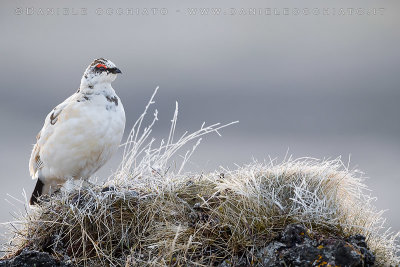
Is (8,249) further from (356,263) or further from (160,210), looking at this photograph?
(356,263)

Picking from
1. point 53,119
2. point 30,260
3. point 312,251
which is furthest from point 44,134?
point 312,251

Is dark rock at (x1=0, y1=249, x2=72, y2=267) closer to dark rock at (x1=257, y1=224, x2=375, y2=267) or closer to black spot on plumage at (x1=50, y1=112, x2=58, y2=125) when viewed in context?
dark rock at (x1=257, y1=224, x2=375, y2=267)

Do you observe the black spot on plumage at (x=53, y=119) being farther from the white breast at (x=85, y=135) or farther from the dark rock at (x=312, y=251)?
the dark rock at (x=312, y=251)

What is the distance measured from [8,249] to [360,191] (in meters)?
3.11

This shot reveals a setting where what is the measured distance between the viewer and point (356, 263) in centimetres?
375

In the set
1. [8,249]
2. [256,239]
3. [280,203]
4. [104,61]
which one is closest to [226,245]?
[256,239]

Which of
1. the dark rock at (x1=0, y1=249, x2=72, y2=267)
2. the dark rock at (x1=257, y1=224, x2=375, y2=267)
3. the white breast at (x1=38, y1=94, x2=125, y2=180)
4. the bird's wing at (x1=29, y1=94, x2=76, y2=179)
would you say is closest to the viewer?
the dark rock at (x1=257, y1=224, x2=375, y2=267)

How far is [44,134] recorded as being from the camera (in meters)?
6.32

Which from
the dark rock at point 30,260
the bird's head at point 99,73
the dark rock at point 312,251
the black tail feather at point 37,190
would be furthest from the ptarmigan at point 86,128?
the dark rock at point 312,251

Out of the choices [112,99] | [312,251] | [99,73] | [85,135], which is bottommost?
[312,251]

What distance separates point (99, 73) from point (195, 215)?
2228 millimetres

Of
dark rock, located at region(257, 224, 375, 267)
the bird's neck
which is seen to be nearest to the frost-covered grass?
dark rock, located at region(257, 224, 375, 267)

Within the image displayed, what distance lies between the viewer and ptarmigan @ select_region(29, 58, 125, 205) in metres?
5.89

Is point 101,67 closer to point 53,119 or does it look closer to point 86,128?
point 86,128
